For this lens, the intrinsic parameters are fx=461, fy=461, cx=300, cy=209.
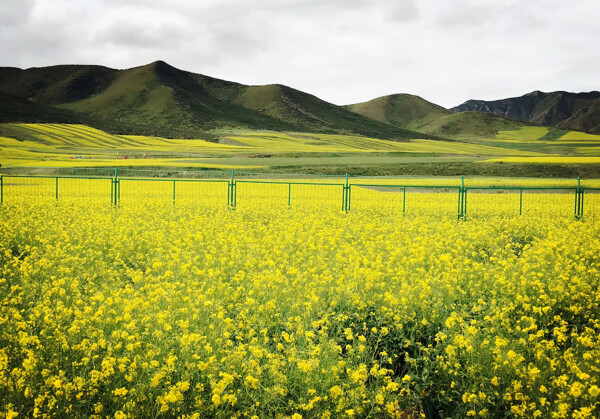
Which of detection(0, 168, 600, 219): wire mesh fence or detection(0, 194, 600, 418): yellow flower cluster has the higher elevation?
detection(0, 168, 600, 219): wire mesh fence

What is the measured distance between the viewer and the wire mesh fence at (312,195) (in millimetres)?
20406

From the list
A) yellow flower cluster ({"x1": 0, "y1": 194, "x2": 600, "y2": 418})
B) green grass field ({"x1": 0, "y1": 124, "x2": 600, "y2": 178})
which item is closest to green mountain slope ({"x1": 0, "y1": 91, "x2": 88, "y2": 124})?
green grass field ({"x1": 0, "y1": 124, "x2": 600, "y2": 178})

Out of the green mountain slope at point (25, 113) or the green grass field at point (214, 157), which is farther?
the green mountain slope at point (25, 113)

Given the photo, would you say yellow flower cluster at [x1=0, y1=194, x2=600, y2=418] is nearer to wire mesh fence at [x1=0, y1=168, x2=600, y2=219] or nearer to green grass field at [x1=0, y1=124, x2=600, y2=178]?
wire mesh fence at [x1=0, y1=168, x2=600, y2=219]

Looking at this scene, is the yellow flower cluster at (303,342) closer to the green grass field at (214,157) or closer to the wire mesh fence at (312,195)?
the wire mesh fence at (312,195)

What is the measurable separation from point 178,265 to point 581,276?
734 cm

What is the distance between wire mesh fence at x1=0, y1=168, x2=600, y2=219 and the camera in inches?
803

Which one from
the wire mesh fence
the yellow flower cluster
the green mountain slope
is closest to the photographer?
the yellow flower cluster

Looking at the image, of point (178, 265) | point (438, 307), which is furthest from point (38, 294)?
point (438, 307)

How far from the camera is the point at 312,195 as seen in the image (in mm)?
28750

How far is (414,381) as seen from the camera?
5324mm

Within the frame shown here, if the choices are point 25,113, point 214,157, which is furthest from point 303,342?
point 25,113

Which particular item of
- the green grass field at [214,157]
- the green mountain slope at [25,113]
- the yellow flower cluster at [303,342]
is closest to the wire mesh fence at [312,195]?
the green grass field at [214,157]

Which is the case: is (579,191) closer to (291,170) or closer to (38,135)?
(291,170)
